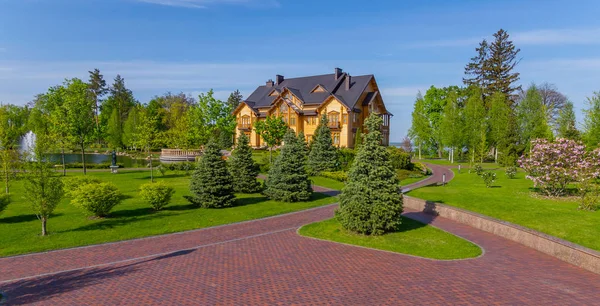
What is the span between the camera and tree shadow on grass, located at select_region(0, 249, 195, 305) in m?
9.13

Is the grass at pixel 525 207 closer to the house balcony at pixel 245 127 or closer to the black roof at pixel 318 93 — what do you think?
the black roof at pixel 318 93

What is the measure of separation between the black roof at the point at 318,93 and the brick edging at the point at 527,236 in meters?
35.0

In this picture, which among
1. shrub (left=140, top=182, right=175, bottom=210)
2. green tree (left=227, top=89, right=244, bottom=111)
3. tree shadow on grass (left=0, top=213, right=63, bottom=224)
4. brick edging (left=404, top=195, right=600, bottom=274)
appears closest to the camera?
brick edging (left=404, top=195, right=600, bottom=274)

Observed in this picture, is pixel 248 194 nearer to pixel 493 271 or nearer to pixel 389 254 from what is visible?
pixel 389 254

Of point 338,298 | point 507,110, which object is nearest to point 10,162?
point 338,298

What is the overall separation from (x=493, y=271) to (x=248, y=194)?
688 inches

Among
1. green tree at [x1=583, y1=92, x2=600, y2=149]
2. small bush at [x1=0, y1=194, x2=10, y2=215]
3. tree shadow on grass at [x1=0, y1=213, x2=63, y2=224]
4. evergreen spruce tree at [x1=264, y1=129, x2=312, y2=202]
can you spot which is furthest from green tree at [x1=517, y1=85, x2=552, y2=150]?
small bush at [x1=0, y1=194, x2=10, y2=215]

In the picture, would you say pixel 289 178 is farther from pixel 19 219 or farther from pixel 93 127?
pixel 93 127

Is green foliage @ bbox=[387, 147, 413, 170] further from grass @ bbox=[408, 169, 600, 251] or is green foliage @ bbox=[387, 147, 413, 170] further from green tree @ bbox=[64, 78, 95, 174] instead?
green tree @ bbox=[64, 78, 95, 174]

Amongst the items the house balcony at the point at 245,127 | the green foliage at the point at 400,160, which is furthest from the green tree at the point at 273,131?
the green foliage at the point at 400,160

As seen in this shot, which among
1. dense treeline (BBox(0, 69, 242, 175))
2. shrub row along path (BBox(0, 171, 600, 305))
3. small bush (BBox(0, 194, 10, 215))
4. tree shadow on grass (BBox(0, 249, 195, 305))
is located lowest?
tree shadow on grass (BBox(0, 249, 195, 305))

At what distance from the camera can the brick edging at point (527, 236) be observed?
36.8ft

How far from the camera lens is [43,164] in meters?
15.0

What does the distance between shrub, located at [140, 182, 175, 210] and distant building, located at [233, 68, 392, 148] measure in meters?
36.2
